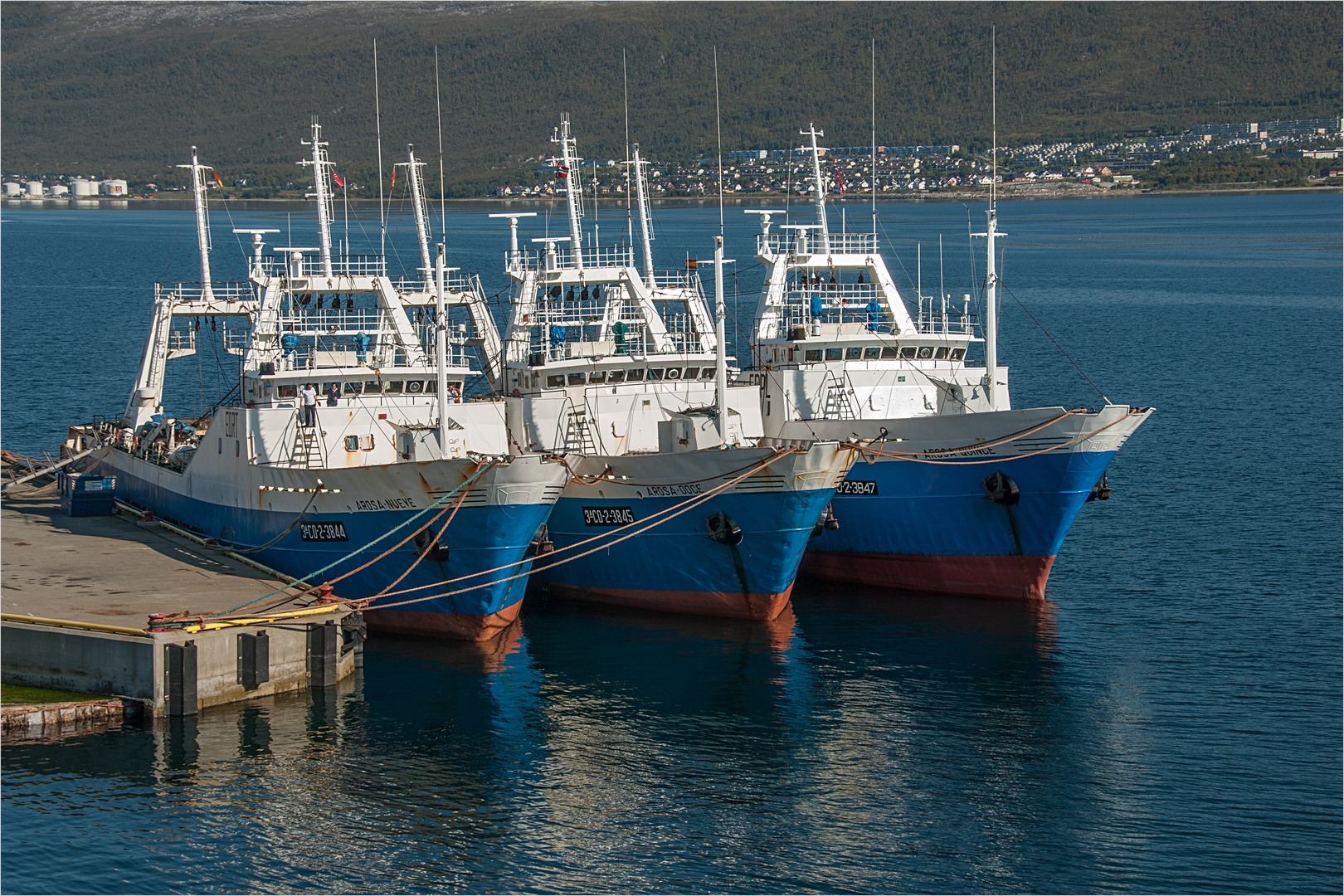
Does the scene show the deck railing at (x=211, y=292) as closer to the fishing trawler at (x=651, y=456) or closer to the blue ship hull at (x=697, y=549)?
the fishing trawler at (x=651, y=456)

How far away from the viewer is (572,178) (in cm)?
4753

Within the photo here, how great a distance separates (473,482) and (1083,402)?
3909 centimetres

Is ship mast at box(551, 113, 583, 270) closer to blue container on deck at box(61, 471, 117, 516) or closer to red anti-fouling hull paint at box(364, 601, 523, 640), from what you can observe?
red anti-fouling hull paint at box(364, 601, 523, 640)

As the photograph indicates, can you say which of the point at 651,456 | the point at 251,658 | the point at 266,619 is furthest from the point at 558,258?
the point at 251,658

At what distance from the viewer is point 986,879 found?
24922 mm

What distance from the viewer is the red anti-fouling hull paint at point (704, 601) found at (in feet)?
130

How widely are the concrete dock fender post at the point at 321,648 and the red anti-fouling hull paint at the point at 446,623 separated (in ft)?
16.3

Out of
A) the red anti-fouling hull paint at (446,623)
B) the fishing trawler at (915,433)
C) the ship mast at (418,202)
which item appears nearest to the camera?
the red anti-fouling hull paint at (446,623)

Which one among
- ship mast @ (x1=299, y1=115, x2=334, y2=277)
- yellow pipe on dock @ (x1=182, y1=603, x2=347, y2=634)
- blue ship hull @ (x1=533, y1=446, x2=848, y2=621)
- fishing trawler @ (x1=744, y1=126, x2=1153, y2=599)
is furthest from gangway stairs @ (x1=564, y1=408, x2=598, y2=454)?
yellow pipe on dock @ (x1=182, y1=603, x2=347, y2=634)

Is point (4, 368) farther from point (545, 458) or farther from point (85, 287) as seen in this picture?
point (545, 458)

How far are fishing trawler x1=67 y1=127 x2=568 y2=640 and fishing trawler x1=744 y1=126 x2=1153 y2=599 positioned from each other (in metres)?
9.35

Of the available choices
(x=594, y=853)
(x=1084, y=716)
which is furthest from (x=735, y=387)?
(x=594, y=853)

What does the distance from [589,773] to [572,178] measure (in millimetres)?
23270

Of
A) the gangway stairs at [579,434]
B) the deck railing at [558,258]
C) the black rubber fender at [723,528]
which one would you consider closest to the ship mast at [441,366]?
the gangway stairs at [579,434]
